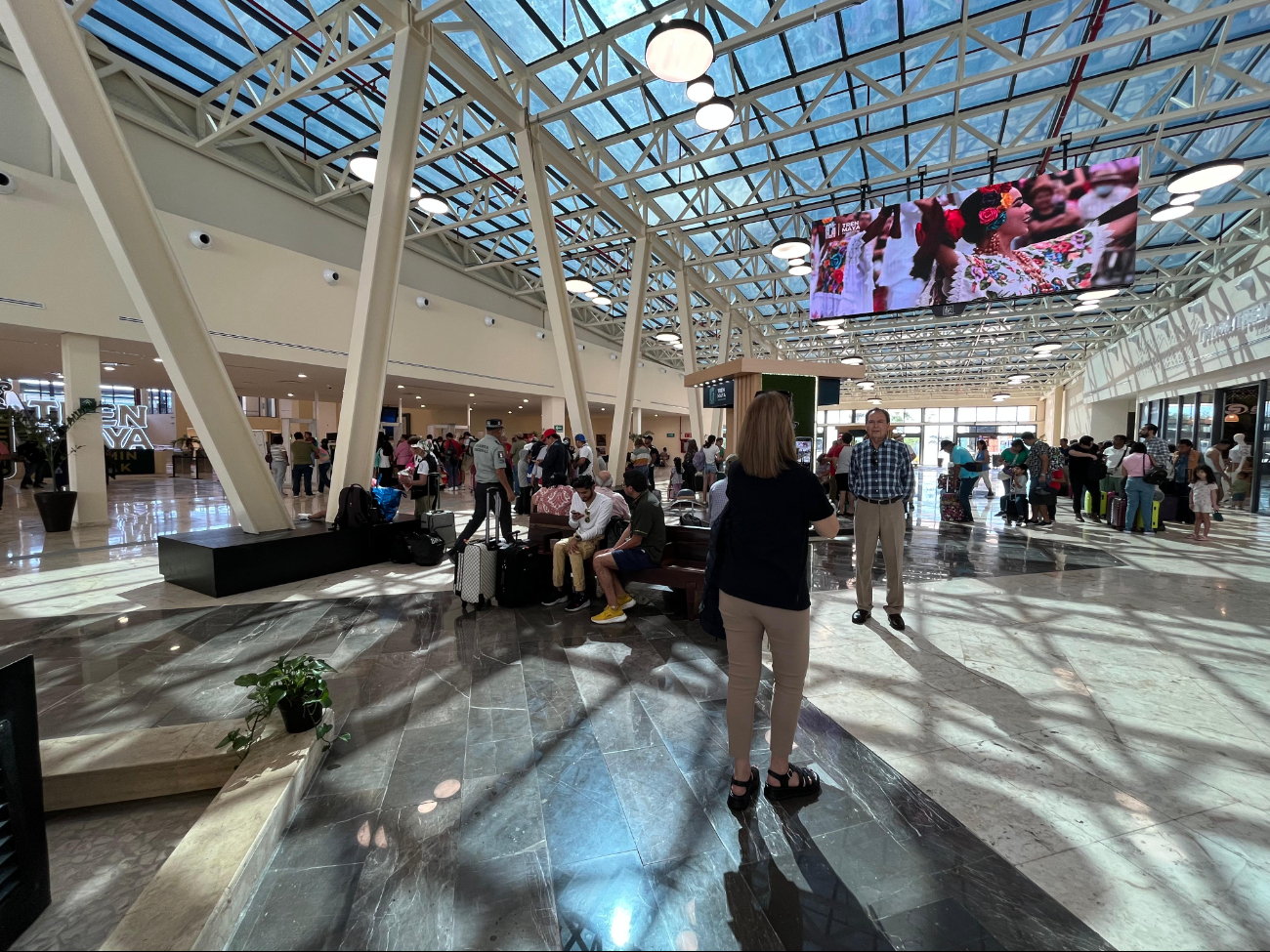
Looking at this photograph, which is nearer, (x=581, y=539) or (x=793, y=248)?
(x=581, y=539)

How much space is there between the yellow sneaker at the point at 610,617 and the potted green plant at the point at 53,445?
31.6 feet

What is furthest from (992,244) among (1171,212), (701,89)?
(701,89)

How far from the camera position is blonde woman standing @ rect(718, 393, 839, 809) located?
6.42 ft

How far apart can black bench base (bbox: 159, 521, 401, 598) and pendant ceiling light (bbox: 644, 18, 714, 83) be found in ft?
20.9

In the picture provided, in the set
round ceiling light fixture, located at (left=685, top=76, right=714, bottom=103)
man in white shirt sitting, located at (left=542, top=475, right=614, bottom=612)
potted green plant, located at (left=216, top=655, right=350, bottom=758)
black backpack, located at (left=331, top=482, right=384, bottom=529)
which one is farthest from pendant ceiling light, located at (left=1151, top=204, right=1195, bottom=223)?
black backpack, located at (left=331, top=482, right=384, bottom=529)

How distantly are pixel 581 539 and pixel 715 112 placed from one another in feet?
19.6

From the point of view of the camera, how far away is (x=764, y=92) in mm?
9008

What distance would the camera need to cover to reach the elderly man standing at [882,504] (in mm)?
4195

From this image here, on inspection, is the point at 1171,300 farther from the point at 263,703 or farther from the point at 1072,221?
the point at 263,703

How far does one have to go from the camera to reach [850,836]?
1954 mm

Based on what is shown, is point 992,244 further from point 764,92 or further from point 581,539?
point 581,539

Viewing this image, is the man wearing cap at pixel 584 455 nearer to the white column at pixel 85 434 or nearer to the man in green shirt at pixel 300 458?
the man in green shirt at pixel 300 458

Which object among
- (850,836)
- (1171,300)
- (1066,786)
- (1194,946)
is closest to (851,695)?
(1066,786)

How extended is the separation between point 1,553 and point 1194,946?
11.4 meters
